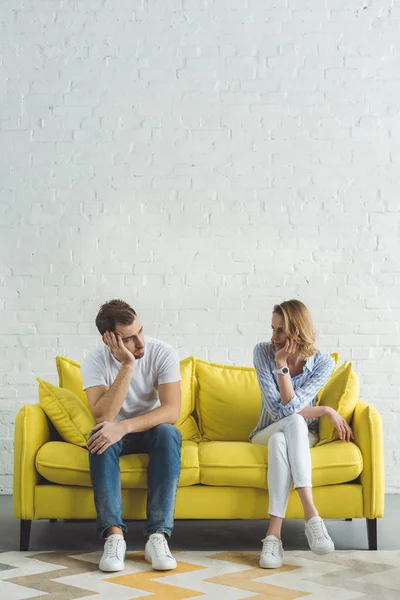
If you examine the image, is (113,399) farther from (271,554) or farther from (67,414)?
(271,554)

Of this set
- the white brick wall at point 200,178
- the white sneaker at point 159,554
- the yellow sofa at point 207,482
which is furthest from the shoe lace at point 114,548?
the white brick wall at point 200,178

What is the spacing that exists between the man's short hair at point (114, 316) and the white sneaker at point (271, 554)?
111cm

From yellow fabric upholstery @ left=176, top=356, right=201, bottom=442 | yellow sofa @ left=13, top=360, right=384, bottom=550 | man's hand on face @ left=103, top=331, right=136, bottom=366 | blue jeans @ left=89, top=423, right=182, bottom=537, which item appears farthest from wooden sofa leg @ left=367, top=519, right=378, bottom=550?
man's hand on face @ left=103, top=331, right=136, bottom=366

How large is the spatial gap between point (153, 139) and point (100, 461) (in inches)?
91.4

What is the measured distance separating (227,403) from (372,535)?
1.01 meters

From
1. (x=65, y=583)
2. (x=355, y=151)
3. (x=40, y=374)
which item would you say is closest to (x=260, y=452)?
(x=65, y=583)

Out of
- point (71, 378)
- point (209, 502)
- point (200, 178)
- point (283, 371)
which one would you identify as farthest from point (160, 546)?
point (200, 178)

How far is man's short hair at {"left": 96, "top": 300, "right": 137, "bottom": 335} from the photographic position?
3508 millimetres

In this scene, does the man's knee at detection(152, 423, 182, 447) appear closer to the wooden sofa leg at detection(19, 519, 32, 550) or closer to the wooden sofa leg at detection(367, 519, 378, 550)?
the wooden sofa leg at detection(19, 519, 32, 550)

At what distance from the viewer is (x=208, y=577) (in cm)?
293

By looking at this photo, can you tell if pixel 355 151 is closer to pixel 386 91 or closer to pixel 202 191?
pixel 386 91

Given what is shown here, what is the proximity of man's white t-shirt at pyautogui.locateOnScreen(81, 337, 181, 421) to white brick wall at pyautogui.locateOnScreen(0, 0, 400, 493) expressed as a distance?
1.15 metres

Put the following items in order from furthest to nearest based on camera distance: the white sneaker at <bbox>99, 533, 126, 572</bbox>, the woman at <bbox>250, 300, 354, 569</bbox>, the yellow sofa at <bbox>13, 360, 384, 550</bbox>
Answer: the yellow sofa at <bbox>13, 360, 384, 550</bbox>, the woman at <bbox>250, 300, 354, 569</bbox>, the white sneaker at <bbox>99, 533, 126, 572</bbox>

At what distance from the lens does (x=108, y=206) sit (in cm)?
484
